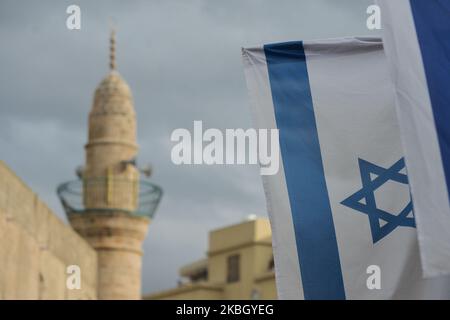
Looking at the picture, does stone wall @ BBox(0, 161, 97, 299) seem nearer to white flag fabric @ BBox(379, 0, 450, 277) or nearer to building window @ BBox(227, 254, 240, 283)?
white flag fabric @ BBox(379, 0, 450, 277)

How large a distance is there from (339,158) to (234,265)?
5723 centimetres

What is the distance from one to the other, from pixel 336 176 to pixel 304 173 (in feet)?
0.73

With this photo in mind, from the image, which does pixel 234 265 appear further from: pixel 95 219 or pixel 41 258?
pixel 41 258

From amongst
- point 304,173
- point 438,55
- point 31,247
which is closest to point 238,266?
point 31,247

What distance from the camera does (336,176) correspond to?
937cm

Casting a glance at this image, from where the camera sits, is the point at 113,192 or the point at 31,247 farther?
the point at 113,192

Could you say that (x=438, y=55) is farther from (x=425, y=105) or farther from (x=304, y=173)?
(x=304, y=173)

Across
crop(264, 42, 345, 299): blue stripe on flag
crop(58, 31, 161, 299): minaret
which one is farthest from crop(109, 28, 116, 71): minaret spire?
crop(264, 42, 345, 299): blue stripe on flag

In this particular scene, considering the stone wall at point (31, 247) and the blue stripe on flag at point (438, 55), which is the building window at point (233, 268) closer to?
the stone wall at point (31, 247)

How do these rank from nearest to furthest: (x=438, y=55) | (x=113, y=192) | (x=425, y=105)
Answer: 1. (x=425, y=105)
2. (x=438, y=55)
3. (x=113, y=192)

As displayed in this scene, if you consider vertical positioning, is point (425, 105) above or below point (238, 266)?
below

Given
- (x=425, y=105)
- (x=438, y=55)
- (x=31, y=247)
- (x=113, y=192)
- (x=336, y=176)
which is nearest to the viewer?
(x=425, y=105)

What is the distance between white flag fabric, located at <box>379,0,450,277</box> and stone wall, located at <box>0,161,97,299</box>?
2085 cm
